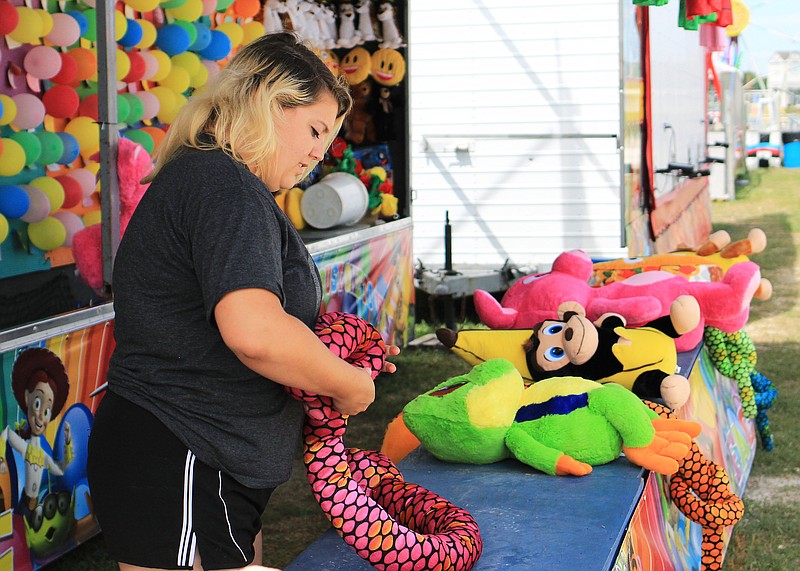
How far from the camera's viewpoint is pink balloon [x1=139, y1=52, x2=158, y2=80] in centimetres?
451

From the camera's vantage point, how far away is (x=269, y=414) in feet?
5.46

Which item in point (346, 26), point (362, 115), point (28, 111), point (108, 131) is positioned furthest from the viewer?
point (362, 115)

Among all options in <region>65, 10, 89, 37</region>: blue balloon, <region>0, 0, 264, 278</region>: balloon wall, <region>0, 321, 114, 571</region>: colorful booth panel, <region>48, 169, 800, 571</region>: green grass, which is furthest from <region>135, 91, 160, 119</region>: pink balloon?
<region>48, 169, 800, 571</region>: green grass

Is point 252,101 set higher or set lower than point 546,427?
higher

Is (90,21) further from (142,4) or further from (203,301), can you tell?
(203,301)

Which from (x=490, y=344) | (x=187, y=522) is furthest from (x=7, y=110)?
(x=187, y=522)

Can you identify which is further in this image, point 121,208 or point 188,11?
point 188,11

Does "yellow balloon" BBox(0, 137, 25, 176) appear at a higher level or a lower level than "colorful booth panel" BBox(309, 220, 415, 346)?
higher

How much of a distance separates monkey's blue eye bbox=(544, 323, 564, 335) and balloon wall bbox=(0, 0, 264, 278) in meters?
1.79

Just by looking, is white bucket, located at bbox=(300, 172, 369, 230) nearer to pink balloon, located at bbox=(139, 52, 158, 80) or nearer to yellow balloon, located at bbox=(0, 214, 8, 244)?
pink balloon, located at bbox=(139, 52, 158, 80)

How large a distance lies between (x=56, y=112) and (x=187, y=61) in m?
1.02

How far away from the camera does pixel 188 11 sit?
189 inches

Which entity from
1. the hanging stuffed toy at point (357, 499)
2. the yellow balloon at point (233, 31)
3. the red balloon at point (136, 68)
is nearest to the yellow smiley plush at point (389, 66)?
the yellow balloon at point (233, 31)

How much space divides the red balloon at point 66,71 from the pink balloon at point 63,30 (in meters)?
0.06
